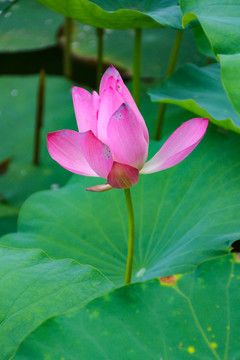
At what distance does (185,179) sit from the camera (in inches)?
35.7

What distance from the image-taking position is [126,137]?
0.58 m

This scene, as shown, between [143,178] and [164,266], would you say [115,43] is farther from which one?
[164,266]

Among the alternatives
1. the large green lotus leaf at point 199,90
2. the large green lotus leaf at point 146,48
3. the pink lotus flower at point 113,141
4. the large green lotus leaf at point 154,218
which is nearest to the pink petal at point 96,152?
the pink lotus flower at point 113,141

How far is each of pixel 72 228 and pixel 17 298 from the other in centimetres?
32

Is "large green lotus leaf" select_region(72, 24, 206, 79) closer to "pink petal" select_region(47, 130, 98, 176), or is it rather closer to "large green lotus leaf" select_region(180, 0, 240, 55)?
"large green lotus leaf" select_region(180, 0, 240, 55)

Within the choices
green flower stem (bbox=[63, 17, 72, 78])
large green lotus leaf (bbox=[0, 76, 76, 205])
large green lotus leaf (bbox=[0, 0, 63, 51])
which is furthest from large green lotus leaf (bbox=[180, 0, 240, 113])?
large green lotus leaf (bbox=[0, 0, 63, 51])

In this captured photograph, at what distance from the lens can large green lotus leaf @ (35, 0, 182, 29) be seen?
2.96 feet

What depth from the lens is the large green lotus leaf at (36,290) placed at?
595 millimetres

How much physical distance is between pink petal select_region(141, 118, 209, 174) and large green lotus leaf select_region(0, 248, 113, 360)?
18 cm

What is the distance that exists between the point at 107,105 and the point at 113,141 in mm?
48

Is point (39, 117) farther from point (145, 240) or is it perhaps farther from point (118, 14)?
point (145, 240)

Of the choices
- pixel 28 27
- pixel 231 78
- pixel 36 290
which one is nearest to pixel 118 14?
pixel 231 78

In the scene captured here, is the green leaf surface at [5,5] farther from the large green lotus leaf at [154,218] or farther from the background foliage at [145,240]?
the large green lotus leaf at [154,218]

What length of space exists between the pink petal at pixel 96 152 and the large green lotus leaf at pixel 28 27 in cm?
163
